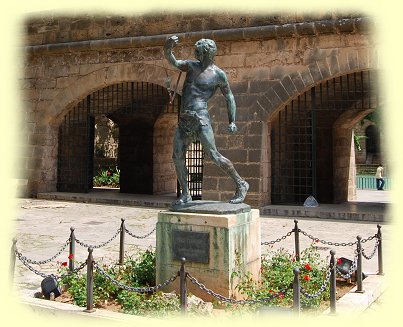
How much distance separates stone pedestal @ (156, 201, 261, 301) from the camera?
4395mm

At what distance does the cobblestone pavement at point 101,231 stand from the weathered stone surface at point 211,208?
5.74ft

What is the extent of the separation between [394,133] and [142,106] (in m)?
7.61

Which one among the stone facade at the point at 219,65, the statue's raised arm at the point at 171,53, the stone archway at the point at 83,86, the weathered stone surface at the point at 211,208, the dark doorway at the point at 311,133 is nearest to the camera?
the weathered stone surface at the point at 211,208

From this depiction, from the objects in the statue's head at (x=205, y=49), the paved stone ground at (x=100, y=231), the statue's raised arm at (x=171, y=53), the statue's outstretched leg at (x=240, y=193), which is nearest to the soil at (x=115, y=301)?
the paved stone ground at (x=100, y=231)

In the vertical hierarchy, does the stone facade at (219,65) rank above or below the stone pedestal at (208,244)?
above

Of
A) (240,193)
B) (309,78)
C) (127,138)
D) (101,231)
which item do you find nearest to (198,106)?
(240,193)

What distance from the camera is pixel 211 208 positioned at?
180 inches

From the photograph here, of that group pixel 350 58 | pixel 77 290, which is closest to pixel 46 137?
pixel 350 58

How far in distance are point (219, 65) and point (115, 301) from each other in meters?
7.65

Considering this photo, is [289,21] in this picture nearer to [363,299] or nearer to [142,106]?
[142,106]

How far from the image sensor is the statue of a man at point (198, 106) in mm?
4809

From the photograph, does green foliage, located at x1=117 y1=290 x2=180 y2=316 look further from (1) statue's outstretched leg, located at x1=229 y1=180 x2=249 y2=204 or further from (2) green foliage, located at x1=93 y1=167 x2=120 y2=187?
(2) green foliage, located at x1=93 y1=167 x2=120 y2=187

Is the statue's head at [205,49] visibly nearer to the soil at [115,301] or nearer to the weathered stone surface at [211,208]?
the weathered stone surface at [211,208]

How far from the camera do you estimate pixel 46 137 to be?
1327 cm
